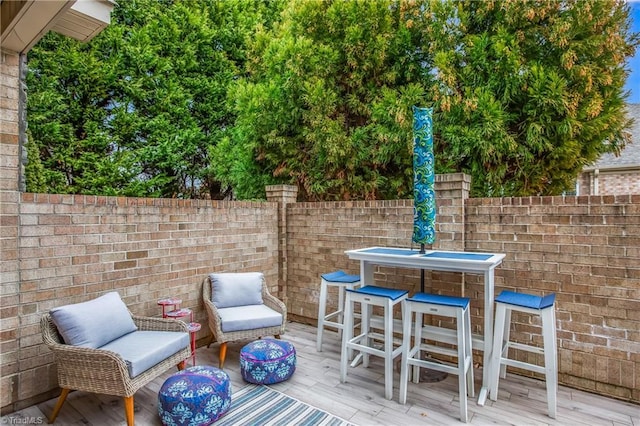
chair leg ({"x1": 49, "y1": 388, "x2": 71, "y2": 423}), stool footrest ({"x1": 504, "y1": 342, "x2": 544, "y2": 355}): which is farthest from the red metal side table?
stool footrest ({"x1": 504, "y1": 342, "x2": 544, "y2": 355})

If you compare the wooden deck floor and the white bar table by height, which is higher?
the white bar table

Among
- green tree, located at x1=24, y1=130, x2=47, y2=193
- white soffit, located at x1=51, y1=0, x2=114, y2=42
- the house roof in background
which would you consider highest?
white soffit, located at x1=51, y1=0, x2=114, y2=42

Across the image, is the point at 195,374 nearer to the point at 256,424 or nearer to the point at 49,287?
the point at 256,424

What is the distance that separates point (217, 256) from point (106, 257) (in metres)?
1.36

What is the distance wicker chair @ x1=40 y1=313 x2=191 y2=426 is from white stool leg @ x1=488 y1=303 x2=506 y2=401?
281 cm

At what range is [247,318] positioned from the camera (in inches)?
150

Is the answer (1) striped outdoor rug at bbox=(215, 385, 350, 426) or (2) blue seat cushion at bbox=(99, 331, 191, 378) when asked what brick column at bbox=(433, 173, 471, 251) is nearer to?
(1) striped outdoor rug at bbox=(215, 385, 350, 426)

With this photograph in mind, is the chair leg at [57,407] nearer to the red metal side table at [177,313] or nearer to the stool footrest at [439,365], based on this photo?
the red metal side table at [177,313]

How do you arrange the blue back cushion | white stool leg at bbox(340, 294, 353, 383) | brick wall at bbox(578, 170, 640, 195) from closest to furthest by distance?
white stool leg at bbox(340, 294, 353, 383) < the blue back cushion < brick wall at bbox(578, 170, 640, 195)

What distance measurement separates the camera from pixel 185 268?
13.5 ft

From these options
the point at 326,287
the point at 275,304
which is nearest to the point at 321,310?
the point at 326,287

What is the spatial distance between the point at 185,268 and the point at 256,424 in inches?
80.6

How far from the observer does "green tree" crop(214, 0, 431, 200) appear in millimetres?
5898

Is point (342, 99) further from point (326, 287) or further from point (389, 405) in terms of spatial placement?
point (389, 405)
